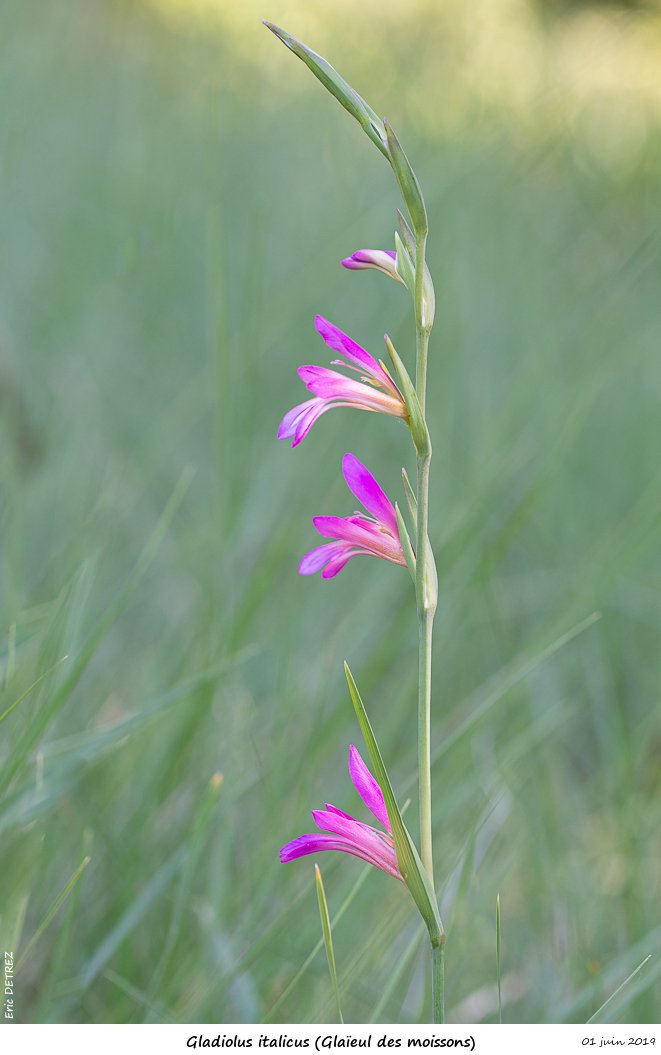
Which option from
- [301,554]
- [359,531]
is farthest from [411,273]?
[301,554]

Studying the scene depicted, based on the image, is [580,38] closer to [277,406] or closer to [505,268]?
[505,268]

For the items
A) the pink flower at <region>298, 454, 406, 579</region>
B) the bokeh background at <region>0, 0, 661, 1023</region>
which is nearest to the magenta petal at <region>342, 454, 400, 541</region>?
the pink flower at <region>298, 454, 406, 579</region>

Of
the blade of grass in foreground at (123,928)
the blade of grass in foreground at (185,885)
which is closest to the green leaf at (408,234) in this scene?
the blade of grass in foreground at (185,885)

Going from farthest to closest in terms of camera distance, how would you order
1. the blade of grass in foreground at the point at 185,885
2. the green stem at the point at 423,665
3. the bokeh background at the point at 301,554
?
the bokeh background at the point at 301,554
the blade of grass in foreground at the point at 185,885
the green stem at the point at 423,665

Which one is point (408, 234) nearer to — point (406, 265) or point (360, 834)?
point (406, 265)

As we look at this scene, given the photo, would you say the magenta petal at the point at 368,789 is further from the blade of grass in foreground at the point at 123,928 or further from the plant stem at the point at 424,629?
the blade of grass in foreground at the point at 123,928
